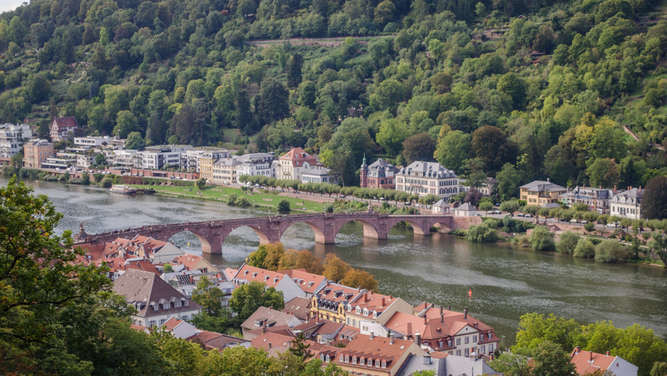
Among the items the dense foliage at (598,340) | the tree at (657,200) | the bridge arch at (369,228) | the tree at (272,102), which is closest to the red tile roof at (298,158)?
the tree at (272,102)

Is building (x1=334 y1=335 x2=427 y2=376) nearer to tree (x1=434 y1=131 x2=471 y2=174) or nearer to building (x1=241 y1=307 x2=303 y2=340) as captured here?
building (x1=241 y1=307 x2=303 y2=340)

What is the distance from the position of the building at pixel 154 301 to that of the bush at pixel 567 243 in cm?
3710

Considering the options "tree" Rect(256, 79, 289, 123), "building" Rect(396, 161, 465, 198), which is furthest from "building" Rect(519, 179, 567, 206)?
"tree" Rect(256, 79, 289, 123)

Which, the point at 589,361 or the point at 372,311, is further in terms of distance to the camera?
the point at 372,311

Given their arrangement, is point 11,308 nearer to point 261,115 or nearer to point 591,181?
point 591,181

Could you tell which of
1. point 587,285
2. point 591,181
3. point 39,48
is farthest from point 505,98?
point 39,48

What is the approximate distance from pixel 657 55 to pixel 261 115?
55.1 metres

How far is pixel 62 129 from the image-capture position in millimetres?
142500

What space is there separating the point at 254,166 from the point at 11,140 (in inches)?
1842

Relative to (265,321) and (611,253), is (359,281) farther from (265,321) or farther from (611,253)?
(611,253)

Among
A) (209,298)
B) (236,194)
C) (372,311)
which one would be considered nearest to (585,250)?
(372,311)

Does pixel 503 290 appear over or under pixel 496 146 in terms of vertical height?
under

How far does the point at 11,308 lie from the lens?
1574cm

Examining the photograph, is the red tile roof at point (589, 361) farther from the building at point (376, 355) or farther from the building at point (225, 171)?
the building at point (225, 171)
